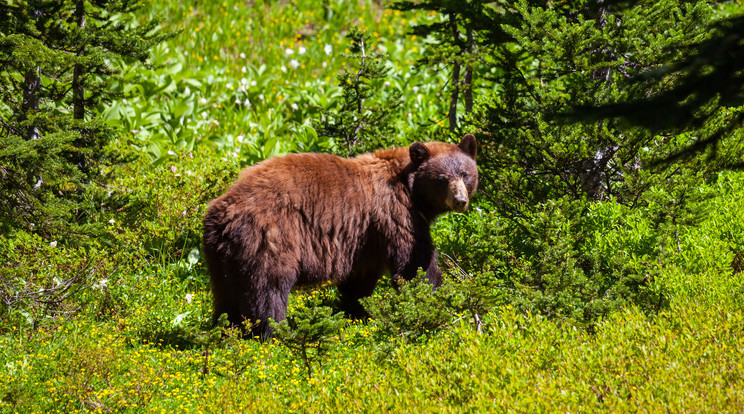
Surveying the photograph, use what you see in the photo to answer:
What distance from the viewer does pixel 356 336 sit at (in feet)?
18.1

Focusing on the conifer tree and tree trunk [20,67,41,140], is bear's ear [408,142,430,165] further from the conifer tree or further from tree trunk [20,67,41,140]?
tree trunk [20,67,41,140]

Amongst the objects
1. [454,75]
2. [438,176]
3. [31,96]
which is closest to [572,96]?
[438,176]

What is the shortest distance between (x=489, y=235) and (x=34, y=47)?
3914mm

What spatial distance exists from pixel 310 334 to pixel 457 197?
193 centimetres

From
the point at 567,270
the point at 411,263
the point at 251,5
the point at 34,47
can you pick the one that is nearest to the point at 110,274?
the point at 34,47

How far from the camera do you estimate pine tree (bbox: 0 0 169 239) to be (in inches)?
201

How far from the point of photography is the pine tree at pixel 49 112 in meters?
5.12

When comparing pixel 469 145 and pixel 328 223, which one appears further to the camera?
pixel 469 145

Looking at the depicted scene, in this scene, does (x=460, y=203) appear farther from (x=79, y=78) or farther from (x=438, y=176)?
(x=79, y=78)

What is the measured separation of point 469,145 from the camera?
21.2ft

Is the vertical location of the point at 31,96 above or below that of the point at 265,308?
above

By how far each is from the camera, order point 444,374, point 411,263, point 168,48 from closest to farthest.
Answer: point 444,374
point 411,263
point 168,48

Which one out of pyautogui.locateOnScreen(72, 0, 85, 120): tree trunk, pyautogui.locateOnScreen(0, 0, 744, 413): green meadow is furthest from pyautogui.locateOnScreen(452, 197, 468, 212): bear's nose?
pyautogui.locateOnScreen(72, 0, 85, 120): tree trunk

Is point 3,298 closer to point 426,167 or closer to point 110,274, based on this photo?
point 110,274
